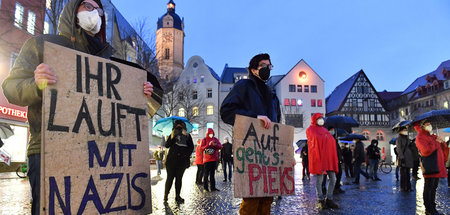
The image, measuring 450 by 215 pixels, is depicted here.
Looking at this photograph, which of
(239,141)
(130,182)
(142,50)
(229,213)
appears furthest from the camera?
(142,50)

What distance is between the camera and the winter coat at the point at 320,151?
686 centimetres

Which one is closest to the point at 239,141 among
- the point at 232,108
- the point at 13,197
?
the point at 232,108

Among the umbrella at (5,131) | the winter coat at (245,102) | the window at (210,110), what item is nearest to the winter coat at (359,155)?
the winter coat at (245,102)

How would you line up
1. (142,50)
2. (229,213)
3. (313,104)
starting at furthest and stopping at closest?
(313,104) → (142,50) → (229,213)

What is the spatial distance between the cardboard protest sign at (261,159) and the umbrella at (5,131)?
19.5 meters

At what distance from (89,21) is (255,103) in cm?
180

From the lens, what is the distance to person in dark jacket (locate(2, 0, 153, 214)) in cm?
234

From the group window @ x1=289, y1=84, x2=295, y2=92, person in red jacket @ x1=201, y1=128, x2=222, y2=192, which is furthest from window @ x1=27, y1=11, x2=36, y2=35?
window @ x1=289, y1=84, x2=295, y2=92

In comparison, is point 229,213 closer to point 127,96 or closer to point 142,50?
point 127,96

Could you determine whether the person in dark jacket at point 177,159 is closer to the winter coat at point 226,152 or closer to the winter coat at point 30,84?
the winter coat at point 30,84

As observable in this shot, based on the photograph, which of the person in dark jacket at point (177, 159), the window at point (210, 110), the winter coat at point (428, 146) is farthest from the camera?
the window at point (210, 110)

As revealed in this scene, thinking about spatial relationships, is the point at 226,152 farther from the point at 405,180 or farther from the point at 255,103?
the point at 255,103

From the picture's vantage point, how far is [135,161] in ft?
8.75

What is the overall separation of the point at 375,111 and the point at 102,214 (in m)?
59.4
